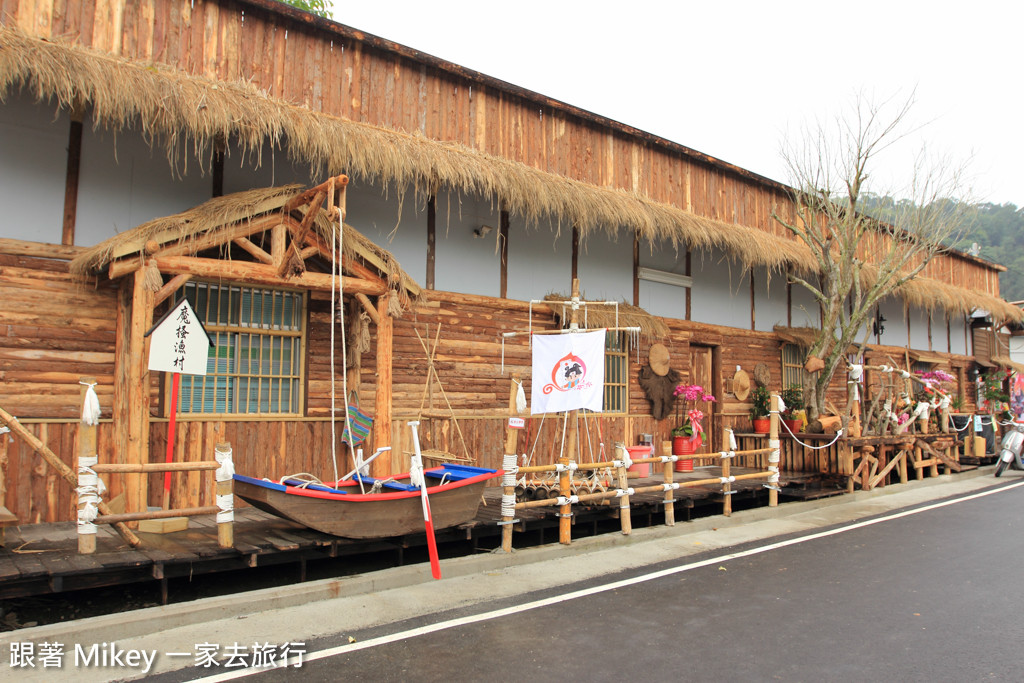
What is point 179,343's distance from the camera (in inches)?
272

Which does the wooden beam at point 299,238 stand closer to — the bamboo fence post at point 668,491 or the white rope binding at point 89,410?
the white rope binding at point 89,410

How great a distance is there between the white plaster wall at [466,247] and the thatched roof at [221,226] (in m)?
2.28

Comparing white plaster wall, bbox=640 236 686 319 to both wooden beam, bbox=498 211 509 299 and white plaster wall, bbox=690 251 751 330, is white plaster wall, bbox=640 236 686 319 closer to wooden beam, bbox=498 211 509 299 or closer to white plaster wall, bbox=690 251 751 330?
white plaster wall, bbox=690 251 751 330

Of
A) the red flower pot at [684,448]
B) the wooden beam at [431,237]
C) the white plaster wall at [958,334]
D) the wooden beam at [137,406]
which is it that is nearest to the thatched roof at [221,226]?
the wooden beam at [137,406]

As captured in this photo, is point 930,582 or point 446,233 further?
point 446,233

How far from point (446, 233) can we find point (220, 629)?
6.85 metres

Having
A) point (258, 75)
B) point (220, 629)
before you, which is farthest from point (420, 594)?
point (258, 75)

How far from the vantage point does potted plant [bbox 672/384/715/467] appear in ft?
45.0

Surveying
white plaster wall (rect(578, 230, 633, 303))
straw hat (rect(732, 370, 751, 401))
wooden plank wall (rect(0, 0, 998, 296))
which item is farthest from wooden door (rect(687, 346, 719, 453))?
wooden plank wall (rect(0, 0, 998, 296))

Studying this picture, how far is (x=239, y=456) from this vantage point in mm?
8539

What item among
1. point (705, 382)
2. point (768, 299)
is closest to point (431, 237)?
point (705, 382)

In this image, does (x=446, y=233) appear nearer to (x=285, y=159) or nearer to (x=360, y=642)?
(x=285, y=159)

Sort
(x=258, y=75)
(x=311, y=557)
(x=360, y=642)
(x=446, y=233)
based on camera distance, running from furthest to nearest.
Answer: (x=446, y=233), (x=258, y=75), (x=311, y=557), (x=360, y=642)

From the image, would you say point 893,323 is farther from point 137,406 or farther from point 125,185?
point 137,406
